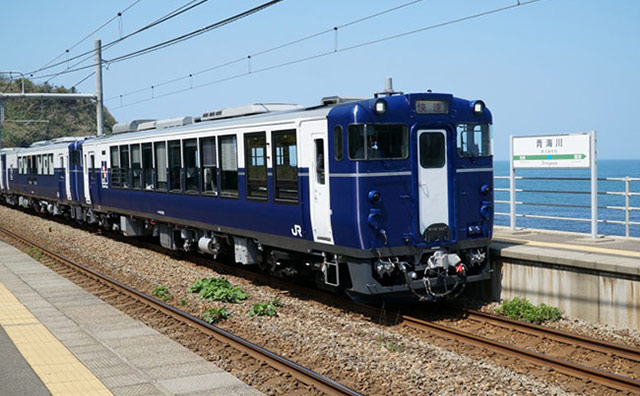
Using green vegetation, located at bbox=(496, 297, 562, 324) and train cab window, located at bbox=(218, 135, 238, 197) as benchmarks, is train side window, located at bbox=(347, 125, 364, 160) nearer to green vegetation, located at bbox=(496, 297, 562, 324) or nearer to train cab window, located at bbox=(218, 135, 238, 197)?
green vegetation, located at bbox=(496, 297, 562, 324)

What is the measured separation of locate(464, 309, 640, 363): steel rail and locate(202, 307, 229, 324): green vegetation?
11.9ft

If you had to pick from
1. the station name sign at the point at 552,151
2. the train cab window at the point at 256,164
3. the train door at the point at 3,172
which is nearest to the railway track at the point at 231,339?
the train cab window at the point at 256,164

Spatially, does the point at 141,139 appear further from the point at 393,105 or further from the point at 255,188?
the point at 393,105

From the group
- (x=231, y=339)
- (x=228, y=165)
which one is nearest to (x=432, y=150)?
(x=231, y=339)

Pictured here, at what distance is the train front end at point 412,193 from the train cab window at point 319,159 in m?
0.38

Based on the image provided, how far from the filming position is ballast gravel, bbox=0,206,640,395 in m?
7.43

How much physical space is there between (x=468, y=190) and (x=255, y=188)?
3621 mm

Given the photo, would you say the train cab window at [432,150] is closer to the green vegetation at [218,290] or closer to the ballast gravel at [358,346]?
the ballast gravel at [358,346]

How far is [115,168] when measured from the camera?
1920 cm

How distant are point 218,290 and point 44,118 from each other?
8511 centimetres

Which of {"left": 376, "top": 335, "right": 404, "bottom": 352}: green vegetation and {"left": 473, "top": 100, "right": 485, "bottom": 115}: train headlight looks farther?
{"left": 473, "top": 100, "right": 485, "bottom": 115}: train headlight

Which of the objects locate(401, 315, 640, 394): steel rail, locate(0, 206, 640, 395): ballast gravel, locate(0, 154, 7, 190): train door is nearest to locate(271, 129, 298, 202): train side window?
locate(0, 206, 640, 395): ballast gravel

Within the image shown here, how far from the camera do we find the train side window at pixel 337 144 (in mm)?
9992

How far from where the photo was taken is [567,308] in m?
10.3
